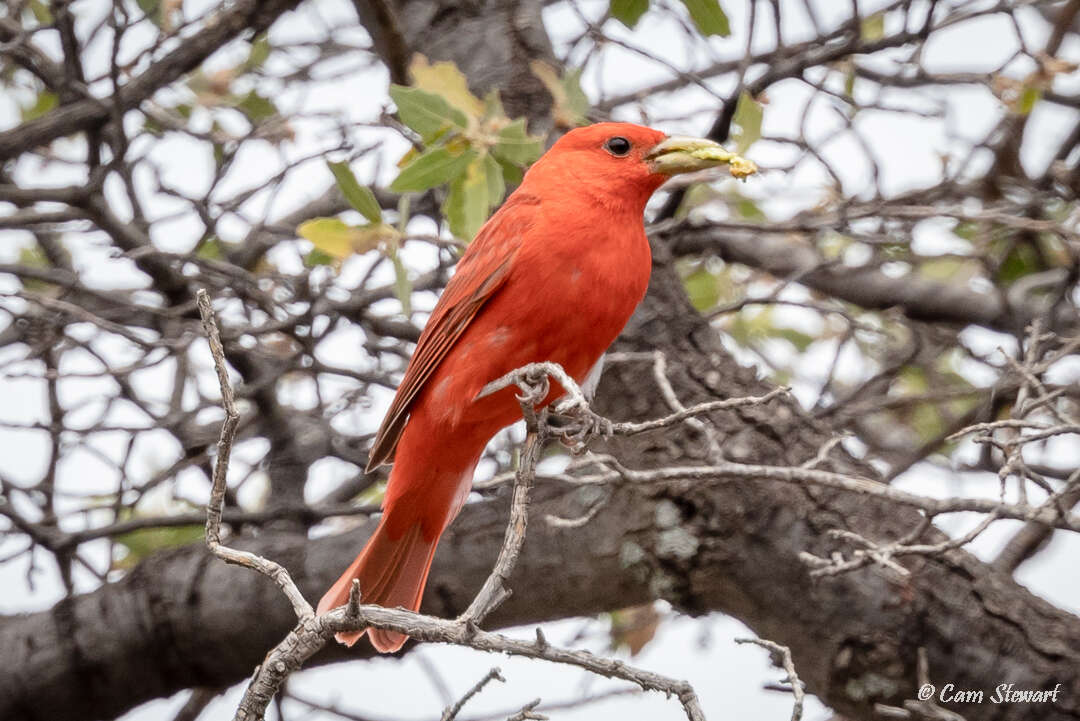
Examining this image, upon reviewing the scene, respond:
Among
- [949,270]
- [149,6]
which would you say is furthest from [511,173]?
[949,270]

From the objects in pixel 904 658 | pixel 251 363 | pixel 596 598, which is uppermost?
pixel 251 363

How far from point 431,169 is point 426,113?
152 millimetres

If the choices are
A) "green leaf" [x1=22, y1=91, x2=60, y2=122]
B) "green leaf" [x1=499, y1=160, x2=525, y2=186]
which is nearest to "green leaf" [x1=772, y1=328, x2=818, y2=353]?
"green leaf" [x1=499, y1=160, x2=525, y2=186]

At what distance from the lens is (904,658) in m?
3.28

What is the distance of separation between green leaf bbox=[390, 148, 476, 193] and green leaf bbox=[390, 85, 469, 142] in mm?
65

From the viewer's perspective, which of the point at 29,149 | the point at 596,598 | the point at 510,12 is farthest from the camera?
the point at 510,12

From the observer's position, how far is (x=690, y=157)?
349 centimetres

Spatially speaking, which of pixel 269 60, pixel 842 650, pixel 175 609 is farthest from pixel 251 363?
pixel 842 650

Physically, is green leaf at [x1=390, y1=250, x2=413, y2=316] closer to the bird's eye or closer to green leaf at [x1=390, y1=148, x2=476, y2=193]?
green leaf at [x1=390, y1=148, x2=476, y2=193]

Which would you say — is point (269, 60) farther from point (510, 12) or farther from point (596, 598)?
point (596, 598)

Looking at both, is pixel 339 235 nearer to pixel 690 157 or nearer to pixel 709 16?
pixel 690 157

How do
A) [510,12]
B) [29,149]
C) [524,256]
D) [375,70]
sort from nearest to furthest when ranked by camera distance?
1. [524,256]
2. [29,149]
3. [510,12]
4. [375,70]

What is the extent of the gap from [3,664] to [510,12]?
2.74 meters

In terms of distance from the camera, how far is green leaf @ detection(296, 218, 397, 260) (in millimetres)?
3492
